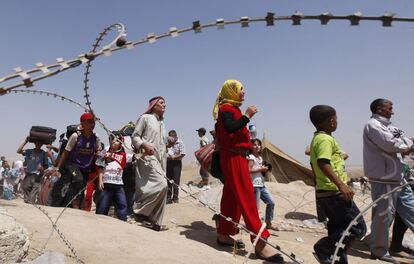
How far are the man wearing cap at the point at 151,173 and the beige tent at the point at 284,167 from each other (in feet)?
27.7

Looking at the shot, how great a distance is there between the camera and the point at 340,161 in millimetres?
3338

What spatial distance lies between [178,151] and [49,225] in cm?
517

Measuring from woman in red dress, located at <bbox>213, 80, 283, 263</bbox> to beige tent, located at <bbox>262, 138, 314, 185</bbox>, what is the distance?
8.75 metres

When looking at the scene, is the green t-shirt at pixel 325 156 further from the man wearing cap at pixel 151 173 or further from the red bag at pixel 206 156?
the man wearing cap at pixel 151 173

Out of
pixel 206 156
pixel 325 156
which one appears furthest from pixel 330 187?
pixel 206 156

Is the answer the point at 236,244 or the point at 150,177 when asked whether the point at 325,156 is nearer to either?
the point at 236,244

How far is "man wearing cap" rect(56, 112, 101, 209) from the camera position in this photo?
4.68m

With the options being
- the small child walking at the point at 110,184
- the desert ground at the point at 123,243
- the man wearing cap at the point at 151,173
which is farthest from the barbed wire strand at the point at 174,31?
the small child walking at the point at 110,184

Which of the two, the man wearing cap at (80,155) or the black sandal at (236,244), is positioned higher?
the man wearing cap at (80,155)

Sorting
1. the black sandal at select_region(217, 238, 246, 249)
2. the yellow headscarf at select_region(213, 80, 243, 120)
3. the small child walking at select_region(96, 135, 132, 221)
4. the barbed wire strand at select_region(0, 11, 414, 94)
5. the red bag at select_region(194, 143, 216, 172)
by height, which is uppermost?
the yellow headscarf at select_region(213, 80, 243, 120)

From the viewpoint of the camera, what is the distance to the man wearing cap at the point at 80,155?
15.3 ft

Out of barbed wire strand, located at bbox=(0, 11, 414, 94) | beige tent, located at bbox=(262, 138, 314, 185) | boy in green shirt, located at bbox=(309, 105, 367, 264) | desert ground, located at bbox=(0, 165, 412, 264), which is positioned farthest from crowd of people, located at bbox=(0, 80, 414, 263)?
beige tent, located at bbox=(262, 138, 314, 185)

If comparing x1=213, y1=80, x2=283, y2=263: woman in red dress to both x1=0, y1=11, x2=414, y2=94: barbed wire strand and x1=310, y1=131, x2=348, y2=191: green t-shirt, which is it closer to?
x1=310, y1=131, x2=348, y2=191: green t-shirt

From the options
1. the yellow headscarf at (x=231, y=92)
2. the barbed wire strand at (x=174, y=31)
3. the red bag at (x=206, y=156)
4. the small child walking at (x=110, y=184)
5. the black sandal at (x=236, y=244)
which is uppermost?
the yellow headscarf at (x=231, y=92)
